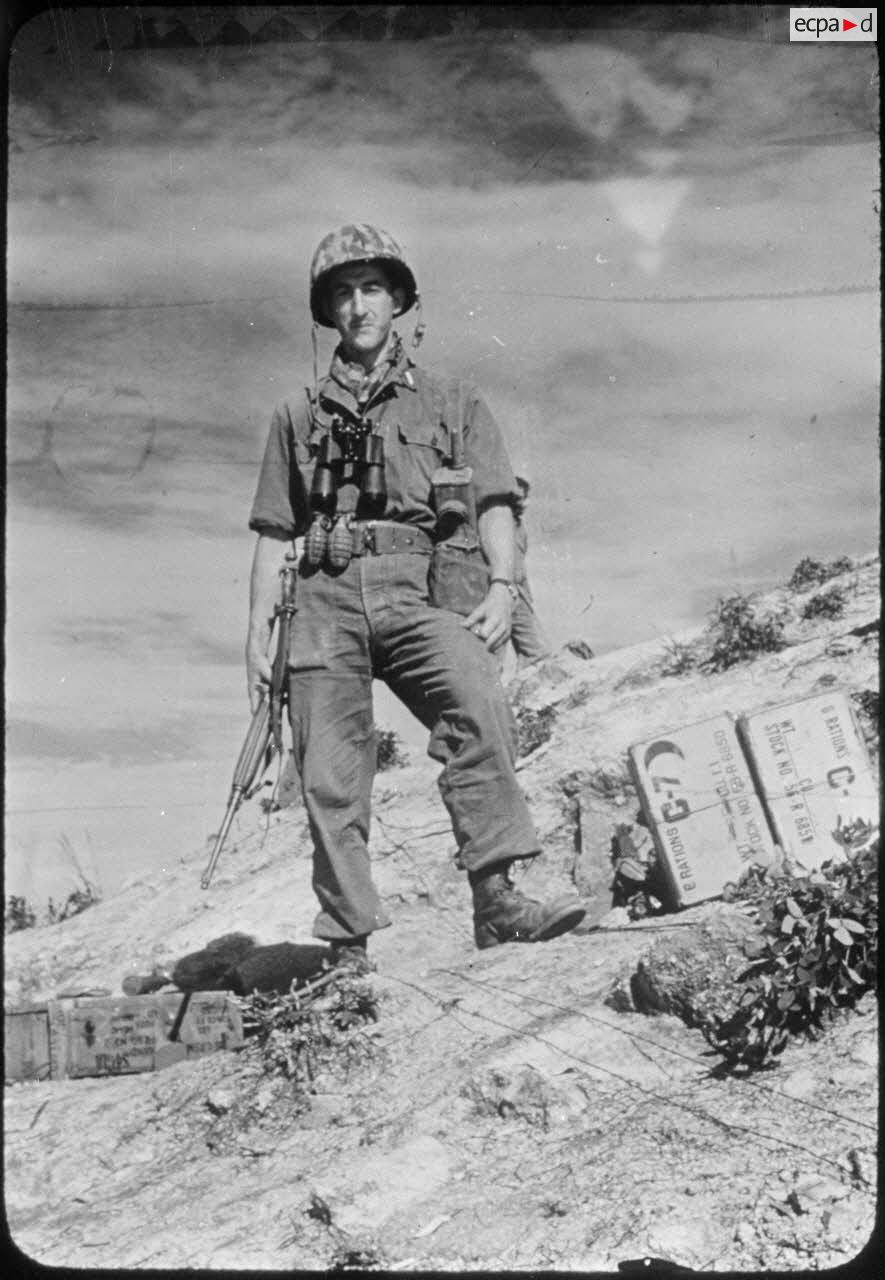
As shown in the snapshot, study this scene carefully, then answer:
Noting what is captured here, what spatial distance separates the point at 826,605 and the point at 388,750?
1.62 meters

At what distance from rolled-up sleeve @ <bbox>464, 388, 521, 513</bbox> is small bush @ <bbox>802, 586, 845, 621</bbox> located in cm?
109

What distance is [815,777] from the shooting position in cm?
447

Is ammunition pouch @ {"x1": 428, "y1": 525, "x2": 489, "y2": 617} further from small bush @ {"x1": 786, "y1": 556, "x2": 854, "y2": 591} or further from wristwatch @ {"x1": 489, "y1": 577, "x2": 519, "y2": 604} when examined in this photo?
small bush @ {"x1": 786, "y1": 556, "x2": 854, "y2": 591}

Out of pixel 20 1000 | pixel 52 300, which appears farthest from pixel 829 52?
pixel 20 1000

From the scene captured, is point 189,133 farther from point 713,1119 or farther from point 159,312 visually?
point 713,1119

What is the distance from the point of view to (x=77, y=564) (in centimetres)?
468

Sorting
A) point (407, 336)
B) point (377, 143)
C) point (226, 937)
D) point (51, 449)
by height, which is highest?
point (377, 143)

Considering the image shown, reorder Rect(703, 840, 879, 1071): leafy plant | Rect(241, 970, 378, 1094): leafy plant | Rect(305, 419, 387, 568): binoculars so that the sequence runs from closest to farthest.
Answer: Rect(703, 840, 879, 1071): leafy plant, Rect(241, 970, 378, 1094): leafy plant, Rect(305, 419, 387, 568): binoculars

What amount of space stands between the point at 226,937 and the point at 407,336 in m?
2.23

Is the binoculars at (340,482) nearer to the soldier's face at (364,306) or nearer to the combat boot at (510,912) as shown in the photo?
the soldier's face at (364,306)

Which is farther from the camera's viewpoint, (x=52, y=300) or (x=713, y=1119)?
(x=52, y=300)

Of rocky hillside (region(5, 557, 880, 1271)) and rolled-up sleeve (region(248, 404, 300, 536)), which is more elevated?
rolled-up sleeve (region(248, 404, 300, 536))

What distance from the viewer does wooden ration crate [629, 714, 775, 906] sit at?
14.7 feet

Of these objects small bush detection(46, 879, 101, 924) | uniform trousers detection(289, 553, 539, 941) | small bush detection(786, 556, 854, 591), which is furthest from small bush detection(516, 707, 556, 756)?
small bush detection(46, 879, 101, 924)
